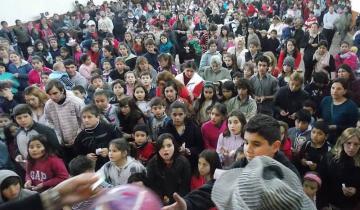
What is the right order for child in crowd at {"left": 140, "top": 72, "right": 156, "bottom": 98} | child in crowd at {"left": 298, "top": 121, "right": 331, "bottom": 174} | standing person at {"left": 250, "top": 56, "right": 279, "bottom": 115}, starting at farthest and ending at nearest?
child in crowd at {"left": 140, "top": 72, "right": 156, "bottom": 98}, standing person at {"left": 250, "top": 56, "right": 279, "bottom": 115}, child in crowd at {"left": 298, "top": 121, "right": 331, "bottom": 174}

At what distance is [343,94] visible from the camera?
4594mm

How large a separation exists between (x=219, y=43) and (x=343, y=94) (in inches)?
189

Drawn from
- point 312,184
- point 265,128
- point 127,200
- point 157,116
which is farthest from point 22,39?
point 127,200

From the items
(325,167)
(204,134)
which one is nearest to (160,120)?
(204,134)

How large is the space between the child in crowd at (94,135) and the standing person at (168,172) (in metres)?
0.64

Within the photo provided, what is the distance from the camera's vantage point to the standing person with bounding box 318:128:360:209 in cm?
357

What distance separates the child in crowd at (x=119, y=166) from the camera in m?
3.73

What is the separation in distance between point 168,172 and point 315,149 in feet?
4.81

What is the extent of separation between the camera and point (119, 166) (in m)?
3.79

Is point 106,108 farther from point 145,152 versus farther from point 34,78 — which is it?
point 34,78

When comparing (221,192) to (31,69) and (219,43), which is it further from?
(219,43)

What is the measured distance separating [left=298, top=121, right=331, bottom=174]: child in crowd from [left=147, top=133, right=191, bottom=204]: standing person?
117cm

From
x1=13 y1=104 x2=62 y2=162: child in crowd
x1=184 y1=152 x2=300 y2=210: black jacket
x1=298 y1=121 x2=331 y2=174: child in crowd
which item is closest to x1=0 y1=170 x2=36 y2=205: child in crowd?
x1=13 y1=104 x2=62 y2=162: child in crowd

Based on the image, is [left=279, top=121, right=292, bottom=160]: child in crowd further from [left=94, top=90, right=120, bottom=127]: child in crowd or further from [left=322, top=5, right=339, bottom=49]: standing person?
[left=322, top=5, right=339, bottom=49]: standing person
